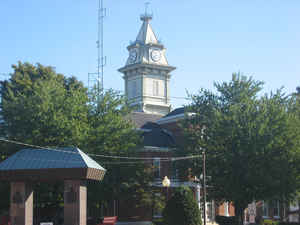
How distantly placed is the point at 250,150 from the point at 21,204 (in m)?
19.9

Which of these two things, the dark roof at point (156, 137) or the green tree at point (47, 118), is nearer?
the green tree at point (47, 118)

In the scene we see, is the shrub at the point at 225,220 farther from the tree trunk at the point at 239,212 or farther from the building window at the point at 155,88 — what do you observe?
the building window at the point at 155,88

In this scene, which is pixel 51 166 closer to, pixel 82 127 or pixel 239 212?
pixel 82 127

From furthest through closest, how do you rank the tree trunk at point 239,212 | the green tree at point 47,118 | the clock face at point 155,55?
the clock face at point 155,55 → the tree trunk at point 239,212 → the green tree at point 47,118

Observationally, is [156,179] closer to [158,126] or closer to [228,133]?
[158,126]

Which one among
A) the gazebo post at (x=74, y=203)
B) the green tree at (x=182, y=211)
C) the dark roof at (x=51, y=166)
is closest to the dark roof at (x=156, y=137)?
the green tree at (x=182, y=211)

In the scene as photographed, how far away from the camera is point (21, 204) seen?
122 ft

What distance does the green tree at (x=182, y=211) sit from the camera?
40.6m

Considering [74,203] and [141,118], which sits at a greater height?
[141,118]

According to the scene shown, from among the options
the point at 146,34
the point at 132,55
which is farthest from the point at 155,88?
the point at 146,34

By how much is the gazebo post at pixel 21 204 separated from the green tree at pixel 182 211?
1002 centimetres

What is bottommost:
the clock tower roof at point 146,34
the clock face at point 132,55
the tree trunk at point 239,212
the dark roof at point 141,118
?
the tree trunk at point 239,212

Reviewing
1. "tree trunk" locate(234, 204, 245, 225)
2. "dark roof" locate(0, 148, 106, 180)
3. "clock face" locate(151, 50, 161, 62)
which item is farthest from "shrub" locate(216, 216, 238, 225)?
"clock face" locate(151, 50, 161, 62)

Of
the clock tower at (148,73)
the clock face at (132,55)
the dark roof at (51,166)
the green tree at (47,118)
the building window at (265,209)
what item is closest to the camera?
the dark roof at (51,166)
